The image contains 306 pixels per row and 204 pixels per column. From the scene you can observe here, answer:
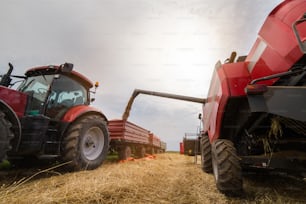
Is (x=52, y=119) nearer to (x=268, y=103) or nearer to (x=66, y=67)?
(x=66, y=67)

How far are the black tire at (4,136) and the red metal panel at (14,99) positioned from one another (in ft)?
1.76

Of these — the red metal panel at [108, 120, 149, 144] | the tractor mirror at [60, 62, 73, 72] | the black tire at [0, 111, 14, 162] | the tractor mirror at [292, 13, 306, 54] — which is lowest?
the black tire at [0, 111, 14, 162]

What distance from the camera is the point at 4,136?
8.58 feet

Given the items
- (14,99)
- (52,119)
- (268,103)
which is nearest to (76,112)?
(52,119)

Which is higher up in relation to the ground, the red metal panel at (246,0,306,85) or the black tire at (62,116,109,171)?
the red metal panel at (246,0,306,85)

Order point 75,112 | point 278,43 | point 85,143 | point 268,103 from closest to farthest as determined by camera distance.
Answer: point 268,103 < point 278,43 < point 75,112 < point 85,143

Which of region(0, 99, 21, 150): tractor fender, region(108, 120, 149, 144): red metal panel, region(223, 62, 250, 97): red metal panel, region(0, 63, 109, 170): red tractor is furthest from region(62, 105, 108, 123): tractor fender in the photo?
region(223, 62, 250, 97): red metal panel

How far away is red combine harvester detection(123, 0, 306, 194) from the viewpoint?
7.09 ft

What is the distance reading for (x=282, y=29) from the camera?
7.87 ft

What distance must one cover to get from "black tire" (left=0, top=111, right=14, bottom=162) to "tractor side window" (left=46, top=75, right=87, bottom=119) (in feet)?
4.10

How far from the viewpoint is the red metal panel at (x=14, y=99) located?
10.2 feet

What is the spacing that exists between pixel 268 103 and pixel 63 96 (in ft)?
12.9

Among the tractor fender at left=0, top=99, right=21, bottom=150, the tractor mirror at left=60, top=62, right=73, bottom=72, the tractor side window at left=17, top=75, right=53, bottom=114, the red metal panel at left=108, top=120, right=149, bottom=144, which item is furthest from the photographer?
the red metal panel at left=108, top=120, right=149, bottom=144

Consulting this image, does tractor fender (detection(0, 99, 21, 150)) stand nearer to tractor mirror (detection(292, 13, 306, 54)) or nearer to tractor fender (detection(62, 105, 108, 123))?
tractor fender (detection(62, 105, 108, 123))
